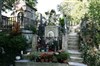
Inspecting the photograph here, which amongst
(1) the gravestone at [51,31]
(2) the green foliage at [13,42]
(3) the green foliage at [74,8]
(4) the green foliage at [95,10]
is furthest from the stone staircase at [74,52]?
(3) the green foliage at [74,8]

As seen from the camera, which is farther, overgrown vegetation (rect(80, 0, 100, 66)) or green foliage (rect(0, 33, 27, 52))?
overgrown vegetation (rect(80, 0, 100, 66))

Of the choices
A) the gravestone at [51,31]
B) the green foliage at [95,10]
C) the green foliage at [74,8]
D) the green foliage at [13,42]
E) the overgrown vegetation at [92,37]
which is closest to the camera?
the green foliage at [13,42]

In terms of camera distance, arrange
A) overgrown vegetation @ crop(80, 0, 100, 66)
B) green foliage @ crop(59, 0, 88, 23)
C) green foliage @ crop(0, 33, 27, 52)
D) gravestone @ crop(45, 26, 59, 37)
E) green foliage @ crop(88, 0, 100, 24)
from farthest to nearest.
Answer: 1. green foliage @ crop(59, 0, 88, 23)
2. gravestone @ crop(45, 26, 59, 37)
3. green foliage @ crop(88, 0, 100, 24)
4. overgrown vegetation @ crop(80, 0, 100, 66)
5. green foliage @ crop(0, 33, 27, 52)

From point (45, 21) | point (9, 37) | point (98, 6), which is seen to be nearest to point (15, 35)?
point (9, 37)

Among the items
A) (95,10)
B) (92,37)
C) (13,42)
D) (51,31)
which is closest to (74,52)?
(92,37)

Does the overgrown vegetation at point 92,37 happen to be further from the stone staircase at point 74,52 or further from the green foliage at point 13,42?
the green foliage at point 13,42

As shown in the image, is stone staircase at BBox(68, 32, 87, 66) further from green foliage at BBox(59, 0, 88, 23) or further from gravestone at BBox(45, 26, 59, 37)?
green foliage at BBox(59, 0, 88, 23)

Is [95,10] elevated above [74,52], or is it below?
above

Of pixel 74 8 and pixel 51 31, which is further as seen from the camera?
pixel 74 8

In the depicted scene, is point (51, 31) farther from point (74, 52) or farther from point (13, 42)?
point (13, 42)

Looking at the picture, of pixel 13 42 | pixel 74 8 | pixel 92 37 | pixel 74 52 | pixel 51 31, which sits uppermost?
pixel 74 8

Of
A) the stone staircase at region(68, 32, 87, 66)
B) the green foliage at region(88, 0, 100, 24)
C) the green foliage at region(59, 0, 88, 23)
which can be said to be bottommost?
the stone staircase at region(68, 32, 87, 66)

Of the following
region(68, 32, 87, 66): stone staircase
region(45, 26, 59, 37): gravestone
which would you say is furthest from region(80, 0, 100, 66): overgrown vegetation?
region(45, 26, 59, 37): gravestone

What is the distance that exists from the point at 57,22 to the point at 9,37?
24.8ft
